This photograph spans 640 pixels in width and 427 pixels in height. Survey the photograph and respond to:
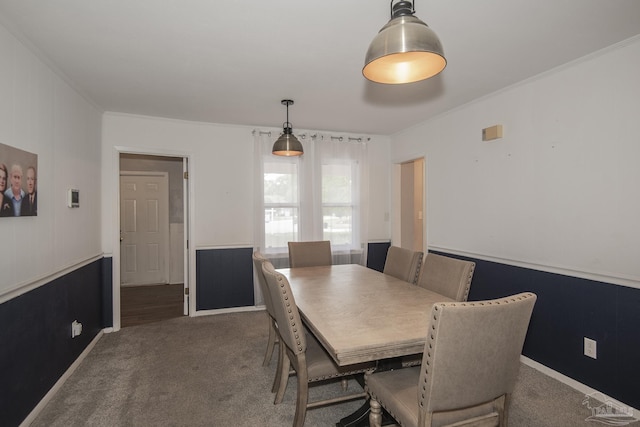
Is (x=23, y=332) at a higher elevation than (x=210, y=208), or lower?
lower

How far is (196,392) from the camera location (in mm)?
2402

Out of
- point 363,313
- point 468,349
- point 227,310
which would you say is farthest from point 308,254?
point 468,349

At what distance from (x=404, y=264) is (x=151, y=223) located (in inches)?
187

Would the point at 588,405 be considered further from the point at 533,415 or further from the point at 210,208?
the point at 210,208

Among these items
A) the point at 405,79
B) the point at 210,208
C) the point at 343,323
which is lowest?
the point at 343,323

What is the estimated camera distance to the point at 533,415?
2.12 m

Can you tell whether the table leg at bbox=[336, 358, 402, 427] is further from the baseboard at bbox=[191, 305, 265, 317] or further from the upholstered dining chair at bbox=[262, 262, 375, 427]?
the baseboard at bbox=[191, 305, 265, 317]

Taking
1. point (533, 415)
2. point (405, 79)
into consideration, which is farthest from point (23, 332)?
point (533, 415)

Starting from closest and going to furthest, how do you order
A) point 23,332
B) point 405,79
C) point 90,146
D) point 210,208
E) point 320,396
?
point 405,79
point 23,332
point 320,396
point 90,146
point 210,208

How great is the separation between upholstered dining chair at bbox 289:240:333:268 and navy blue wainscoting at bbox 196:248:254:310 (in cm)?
103

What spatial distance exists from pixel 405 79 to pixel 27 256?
99.1 inches

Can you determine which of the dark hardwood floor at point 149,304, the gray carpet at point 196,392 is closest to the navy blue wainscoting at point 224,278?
the dark hardwood floor at point 149,304

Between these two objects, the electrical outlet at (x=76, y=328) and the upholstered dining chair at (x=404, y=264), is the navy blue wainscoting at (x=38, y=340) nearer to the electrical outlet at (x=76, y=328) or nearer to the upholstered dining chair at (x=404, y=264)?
the electrical outlet at (x=76, y=328)

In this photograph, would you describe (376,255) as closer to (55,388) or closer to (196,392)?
(196,392)
